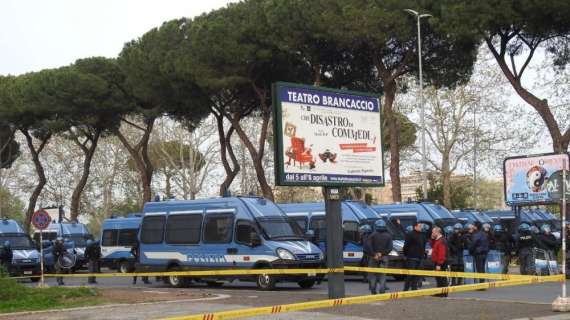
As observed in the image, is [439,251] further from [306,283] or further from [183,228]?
[183,228]

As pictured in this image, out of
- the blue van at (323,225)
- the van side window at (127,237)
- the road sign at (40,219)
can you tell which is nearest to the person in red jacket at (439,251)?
the blue van at (323,225)

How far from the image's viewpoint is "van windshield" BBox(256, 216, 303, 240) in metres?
22.1

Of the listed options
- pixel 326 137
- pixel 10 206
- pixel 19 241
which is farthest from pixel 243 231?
pixel 10 206

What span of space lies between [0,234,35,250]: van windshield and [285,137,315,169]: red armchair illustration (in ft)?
60.0

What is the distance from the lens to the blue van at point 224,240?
2164 cm

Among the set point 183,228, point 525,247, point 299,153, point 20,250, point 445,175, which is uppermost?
point 445,175

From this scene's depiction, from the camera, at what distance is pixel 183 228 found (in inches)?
953

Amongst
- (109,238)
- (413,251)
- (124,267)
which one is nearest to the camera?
(413,251)

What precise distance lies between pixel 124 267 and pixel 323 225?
9.85 meters

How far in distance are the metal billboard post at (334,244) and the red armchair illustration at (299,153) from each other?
84cm

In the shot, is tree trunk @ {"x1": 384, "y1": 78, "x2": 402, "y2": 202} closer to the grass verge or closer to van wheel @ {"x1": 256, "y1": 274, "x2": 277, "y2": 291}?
van wheel @ {"x1": 256, "y1": 274, "x2": 277, "y2": 291}

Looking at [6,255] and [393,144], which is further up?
[393,144]

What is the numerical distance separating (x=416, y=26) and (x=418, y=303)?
2176cm

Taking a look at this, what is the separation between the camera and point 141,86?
141 ft
